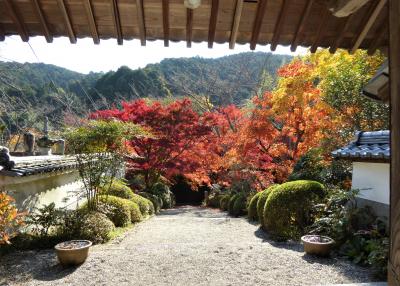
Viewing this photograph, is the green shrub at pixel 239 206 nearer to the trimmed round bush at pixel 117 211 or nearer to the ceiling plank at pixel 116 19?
the trimmed round bush at pixel 117 211

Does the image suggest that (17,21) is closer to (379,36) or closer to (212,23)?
(212,23)

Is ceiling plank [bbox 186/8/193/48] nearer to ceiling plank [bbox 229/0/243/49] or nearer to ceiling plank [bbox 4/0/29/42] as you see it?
ceiling plank [bbox 229/0/243/49]

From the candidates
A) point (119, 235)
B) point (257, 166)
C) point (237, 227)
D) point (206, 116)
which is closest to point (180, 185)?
point (206, 116)

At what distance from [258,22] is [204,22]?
1.47 feet

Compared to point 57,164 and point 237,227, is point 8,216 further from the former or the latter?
point 237,227

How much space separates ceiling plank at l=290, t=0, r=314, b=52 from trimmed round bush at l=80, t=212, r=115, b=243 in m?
5.97

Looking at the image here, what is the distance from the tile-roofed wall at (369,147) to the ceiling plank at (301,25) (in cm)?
384

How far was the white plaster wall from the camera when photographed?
253 inches

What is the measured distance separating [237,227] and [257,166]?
153 inches

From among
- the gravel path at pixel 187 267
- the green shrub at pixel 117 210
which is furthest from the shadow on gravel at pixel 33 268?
the green shrub at pixel 117 210

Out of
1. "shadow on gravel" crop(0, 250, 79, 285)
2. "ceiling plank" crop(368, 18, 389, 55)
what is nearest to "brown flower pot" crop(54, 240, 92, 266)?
"shadow on gravel" crop(0, 250, 79, 285)

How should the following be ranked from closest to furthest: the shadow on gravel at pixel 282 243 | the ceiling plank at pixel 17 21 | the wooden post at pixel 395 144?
the wooden post at pixel 395 144, the ceiling plank at pixel 17 21, the shadow on gravel at pixel 282 243

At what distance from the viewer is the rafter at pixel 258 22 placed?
2.85 m

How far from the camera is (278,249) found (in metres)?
7.05
